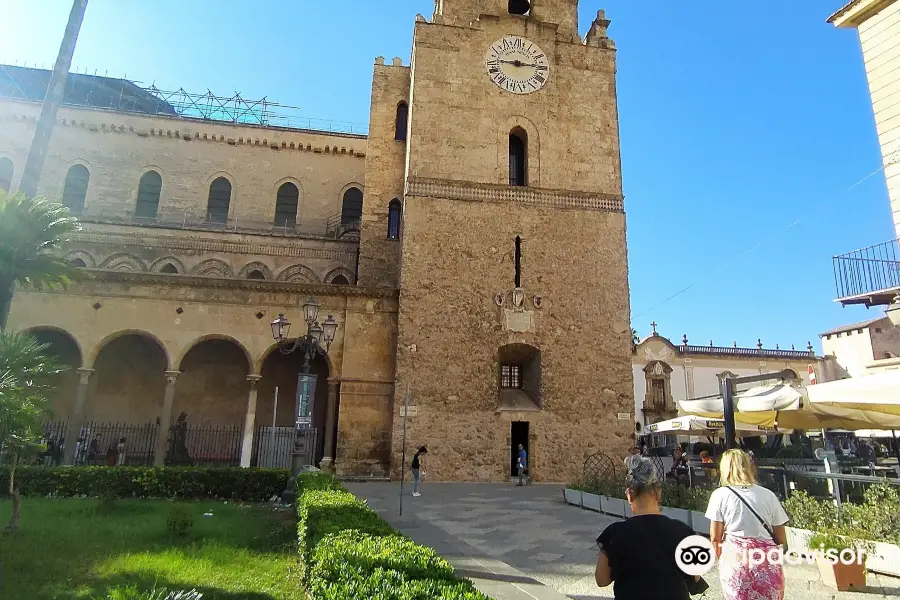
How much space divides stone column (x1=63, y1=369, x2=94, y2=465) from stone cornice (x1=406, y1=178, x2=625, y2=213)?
1133 cm

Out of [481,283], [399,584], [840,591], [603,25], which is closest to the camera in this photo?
[399,584]

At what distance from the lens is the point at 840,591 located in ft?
18.6

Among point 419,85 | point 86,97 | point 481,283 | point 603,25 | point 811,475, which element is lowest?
point 811,475

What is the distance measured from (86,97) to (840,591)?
3905cm

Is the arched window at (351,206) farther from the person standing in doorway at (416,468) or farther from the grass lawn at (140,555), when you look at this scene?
the grass lawn at (140,555)

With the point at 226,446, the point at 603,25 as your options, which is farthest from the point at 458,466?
the point at 603,25

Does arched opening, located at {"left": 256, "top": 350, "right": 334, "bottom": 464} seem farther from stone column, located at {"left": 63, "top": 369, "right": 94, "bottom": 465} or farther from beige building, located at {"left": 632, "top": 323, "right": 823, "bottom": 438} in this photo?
beige building, located at {"left": 632, "top": 323, "right": 823, "bottom": 438}

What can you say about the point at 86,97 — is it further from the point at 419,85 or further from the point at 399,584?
the point at 399,584

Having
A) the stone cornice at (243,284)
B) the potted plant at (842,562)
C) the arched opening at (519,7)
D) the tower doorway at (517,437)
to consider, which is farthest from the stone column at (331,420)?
the arched opening at (519,7)

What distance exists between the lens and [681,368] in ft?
108

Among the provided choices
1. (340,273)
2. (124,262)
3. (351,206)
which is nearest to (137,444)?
(124,262)

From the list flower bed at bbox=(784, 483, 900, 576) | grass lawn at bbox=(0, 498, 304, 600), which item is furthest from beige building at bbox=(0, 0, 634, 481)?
flower bed at bbox=(784, 483, 900, 576)

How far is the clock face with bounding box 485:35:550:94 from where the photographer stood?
21.2 m

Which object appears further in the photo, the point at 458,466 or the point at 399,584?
the point at 458,466
